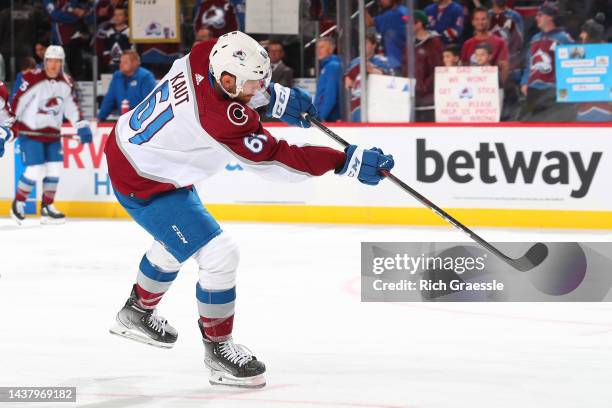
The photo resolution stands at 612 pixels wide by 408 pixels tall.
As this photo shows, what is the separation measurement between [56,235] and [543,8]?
12.8ft

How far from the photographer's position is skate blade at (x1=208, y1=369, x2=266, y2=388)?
3848 millimetres

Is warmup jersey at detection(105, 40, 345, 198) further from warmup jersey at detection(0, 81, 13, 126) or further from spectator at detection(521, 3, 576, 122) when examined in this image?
spectator at detection(521, 3, 576, 122)

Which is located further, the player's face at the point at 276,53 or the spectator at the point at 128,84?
the spectator at the point at 128,84

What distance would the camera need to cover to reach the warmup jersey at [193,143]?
378 cm

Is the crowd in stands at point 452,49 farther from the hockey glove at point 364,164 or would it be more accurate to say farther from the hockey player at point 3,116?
the hockey glove at point 364,164

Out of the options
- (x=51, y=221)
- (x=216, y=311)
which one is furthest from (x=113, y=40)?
(x=216, y=311)

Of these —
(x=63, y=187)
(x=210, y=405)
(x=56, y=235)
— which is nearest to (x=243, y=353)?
(x=210, y=405)

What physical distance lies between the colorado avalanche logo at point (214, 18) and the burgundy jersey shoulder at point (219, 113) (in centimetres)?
626

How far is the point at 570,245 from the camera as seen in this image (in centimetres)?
701

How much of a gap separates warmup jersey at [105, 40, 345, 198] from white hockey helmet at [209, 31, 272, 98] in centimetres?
6

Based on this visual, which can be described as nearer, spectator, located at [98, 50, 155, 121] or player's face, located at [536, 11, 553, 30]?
player's face, located at [536, 11, 553, 30]

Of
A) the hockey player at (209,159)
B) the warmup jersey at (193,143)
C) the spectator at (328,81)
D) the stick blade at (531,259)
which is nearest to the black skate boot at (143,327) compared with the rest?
the hockey player at (209,159)

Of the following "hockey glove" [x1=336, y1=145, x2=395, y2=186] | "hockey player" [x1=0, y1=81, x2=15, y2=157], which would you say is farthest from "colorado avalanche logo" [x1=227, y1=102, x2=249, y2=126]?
"hockey player" [x1=0, y1=81, x2=15, y2=157]

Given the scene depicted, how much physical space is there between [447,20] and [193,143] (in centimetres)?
552
